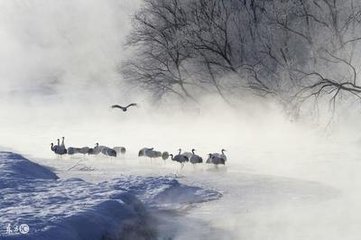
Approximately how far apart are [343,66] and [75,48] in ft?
159

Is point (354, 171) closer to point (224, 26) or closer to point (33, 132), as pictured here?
point (224, 26)

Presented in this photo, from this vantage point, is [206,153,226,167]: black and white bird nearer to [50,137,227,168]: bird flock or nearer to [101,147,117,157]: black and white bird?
[50,137,227,168]: bird flock

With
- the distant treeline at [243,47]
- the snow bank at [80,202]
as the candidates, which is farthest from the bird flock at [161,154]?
the distant treeline at [243,47]

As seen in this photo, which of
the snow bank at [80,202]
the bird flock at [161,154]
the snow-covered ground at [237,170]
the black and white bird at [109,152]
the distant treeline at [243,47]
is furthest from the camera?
the distant treeline at [243,47]

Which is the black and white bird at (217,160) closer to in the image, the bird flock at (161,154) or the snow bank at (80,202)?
the bird flock at (161,154)

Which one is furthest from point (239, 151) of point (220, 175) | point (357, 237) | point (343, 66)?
point (357, 237)

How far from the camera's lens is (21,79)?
228ft

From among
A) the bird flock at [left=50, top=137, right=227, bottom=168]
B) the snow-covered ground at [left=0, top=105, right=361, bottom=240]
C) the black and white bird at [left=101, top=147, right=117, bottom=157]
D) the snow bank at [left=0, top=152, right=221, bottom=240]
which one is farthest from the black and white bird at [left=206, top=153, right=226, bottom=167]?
the black and white bird at [left=101, top=147, right=117, bottom=157]

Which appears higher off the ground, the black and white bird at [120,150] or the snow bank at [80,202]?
the black and white bird at [120,150]

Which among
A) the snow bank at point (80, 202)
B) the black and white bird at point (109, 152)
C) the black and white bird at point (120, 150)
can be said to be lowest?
the snow bank at point (80, 202)

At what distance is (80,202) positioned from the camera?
12.9m

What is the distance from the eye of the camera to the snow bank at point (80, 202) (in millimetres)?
11078

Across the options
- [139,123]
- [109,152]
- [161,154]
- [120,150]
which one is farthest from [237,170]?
[139,123]

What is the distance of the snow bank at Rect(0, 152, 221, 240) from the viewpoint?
1108 centimetres
